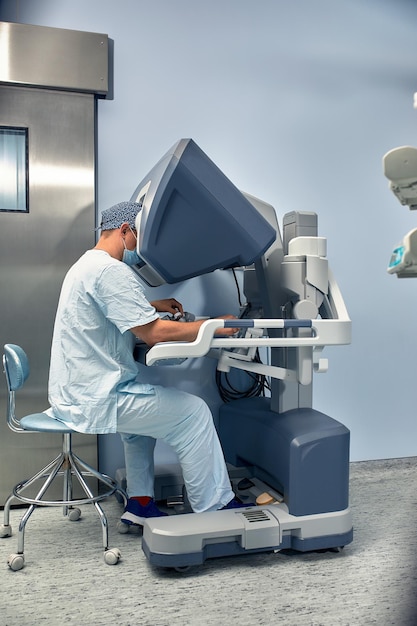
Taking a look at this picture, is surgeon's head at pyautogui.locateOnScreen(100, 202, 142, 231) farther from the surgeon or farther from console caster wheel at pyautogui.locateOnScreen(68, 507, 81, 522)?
console caster wheel at pyautogui.locateOnScreen(68, 507, 81, 522)

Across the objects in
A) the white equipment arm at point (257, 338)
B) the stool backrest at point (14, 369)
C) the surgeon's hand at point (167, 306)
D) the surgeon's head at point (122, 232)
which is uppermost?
the surgeon's head at point (122, 232)

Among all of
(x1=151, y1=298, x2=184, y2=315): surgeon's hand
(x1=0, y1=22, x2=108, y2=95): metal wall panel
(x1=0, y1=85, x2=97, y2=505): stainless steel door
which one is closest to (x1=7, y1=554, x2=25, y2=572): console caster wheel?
(x1=0, y1=85, x2=97, y2=505): stainless steel door

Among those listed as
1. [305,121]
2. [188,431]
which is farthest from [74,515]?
[305,121]

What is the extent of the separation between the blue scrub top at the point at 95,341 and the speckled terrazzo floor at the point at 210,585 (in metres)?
0.53

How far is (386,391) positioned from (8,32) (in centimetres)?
274

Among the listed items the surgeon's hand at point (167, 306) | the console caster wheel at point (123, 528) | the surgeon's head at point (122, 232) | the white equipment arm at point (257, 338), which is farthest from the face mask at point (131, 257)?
the console caster wheel at point (123, 528)

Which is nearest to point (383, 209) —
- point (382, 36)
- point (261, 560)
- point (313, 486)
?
point (382, 36)

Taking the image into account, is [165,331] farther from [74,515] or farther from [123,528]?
[74,515]

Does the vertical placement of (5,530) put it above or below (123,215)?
below

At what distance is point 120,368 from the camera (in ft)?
8.04

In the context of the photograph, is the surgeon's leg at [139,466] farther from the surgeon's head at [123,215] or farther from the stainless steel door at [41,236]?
the surgeon's head at [123,215]

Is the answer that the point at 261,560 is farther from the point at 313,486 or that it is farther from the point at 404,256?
the point at 404,256

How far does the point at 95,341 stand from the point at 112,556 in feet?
2.70

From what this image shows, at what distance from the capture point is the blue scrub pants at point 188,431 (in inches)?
95.0
